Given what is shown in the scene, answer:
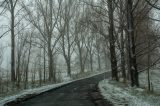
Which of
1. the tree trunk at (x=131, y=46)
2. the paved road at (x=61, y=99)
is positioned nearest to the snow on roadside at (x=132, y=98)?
the paved road at (x=61, y=99)

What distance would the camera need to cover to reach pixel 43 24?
143 feet

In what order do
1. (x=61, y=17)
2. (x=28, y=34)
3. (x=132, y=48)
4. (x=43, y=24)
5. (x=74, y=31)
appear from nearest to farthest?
(x=132, y=48) → (x=43, y=24) → (x=61, y=17) → (x=28, y=34) → (x=74, y=31)

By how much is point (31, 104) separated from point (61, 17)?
35.9 meters

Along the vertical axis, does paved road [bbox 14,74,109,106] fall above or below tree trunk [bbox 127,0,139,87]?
below

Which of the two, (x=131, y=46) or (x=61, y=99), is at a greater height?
(x=131, y=46)

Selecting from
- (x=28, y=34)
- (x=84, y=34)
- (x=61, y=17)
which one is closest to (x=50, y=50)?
(x=61, y=17)

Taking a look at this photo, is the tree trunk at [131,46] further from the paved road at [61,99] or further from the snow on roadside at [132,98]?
the paved road at [61,99]

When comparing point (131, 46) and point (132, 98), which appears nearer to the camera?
point (132, 98)

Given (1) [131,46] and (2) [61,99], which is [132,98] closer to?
(2) [61,99]

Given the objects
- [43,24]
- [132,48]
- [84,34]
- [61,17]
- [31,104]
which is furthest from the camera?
[84,34]

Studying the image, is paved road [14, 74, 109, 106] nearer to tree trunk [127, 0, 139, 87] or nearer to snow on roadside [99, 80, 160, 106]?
snow on roadside [99, 80, 160, 106]

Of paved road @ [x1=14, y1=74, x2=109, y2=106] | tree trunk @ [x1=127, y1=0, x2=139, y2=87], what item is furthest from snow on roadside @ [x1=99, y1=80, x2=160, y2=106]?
tree trunk @ [x1=127, y1=0, x2=139, y2=87]

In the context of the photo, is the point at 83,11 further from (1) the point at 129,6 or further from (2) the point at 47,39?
(1) the point at 129,6

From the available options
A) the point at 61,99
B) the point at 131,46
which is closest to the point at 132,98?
the point at 61,99
